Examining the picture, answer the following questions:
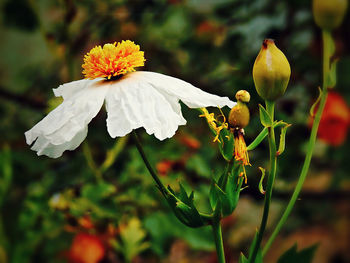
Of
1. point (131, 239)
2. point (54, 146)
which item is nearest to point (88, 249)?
point (131, 239)

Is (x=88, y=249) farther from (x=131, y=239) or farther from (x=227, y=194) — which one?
(x=227, y=194)

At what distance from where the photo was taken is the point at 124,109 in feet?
1.09

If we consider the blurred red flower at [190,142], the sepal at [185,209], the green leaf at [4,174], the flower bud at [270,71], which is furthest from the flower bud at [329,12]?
the green leaf at [4,174]

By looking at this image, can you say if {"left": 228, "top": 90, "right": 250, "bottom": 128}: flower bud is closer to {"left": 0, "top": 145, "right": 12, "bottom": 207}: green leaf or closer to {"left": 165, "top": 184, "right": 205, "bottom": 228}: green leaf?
{"left": 165, "top": 184, "right": 205, "bottom": 228}: green leaf

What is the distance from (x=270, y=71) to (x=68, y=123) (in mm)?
157

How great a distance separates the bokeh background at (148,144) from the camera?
2.23 ft

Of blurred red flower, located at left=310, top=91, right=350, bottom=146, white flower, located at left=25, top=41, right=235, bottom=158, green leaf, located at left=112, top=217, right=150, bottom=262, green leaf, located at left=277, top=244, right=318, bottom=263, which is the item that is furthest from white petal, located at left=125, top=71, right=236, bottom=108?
blurred red flower, located at left=310, top=91, right=350, bottom=146

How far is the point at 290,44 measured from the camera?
3.27ft

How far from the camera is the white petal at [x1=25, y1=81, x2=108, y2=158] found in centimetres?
33

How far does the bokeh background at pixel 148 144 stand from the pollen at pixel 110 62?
0.21 metres

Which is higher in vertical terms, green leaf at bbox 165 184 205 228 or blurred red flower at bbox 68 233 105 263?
blurred red flower at bbox 68 233 105 263

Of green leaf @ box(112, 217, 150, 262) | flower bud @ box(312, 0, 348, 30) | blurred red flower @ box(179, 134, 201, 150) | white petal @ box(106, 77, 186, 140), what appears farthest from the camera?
blurred red flower @ box(179, 134, 201, 150)

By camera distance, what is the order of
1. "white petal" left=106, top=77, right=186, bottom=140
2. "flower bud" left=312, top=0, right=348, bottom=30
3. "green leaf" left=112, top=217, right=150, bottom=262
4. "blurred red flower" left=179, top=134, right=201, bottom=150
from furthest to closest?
"blurred red flower" left=179, top=134, right=201, bottom=150, "green leaf" left=112, top=217, right=150, bottom=262, "flower bud" left=312, top=0, right=348, bottom=30, "white petal" left=106, top=77, right=186, bottom=140

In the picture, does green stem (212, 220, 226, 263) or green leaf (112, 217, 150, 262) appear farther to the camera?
green leaf (112, 217, 150, 262)
